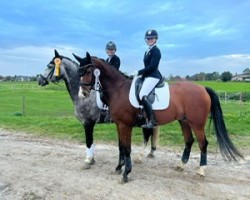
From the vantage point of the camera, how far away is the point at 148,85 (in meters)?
6.24

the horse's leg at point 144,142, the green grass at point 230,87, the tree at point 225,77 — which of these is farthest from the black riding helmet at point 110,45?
the tree at point 225,77

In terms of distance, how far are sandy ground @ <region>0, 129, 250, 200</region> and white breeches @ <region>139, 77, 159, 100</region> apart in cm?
164

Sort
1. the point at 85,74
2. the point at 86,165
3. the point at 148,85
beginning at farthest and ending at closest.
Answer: the point at 86,165 → the point at 148,85 → the point at 85,74

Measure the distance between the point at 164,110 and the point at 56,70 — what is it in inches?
102

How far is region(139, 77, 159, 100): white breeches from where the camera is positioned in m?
6.17

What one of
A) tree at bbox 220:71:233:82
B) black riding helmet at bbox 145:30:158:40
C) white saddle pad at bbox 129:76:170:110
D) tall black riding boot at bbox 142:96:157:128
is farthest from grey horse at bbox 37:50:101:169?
tree at bbox 220:71:233:82

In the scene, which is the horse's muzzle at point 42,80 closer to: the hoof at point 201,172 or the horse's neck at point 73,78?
the horse's neck at point 73,78

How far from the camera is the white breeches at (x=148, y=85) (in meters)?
6.17

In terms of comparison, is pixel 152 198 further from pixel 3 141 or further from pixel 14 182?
pixel 3 141

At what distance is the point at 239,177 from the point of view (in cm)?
637

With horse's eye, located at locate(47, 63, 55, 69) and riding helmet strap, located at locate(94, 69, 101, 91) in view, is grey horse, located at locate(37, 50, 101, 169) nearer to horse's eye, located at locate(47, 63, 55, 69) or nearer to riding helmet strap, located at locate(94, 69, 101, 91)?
horse's eye, located at locate(47, 63, 55, 69)

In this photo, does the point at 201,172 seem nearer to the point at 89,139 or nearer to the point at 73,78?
the point at 89,139

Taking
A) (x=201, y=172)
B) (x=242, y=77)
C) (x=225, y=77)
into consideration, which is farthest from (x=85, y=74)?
(x=242, y=77)

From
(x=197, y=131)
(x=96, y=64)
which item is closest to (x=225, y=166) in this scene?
(x=197, y=131)
